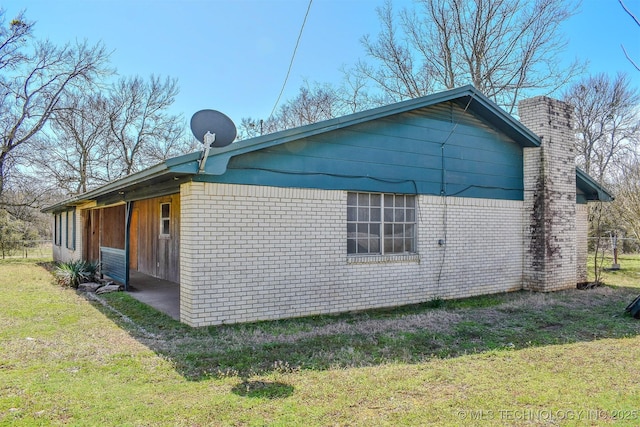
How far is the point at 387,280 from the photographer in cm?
844

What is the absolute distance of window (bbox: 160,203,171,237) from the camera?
12.0 m

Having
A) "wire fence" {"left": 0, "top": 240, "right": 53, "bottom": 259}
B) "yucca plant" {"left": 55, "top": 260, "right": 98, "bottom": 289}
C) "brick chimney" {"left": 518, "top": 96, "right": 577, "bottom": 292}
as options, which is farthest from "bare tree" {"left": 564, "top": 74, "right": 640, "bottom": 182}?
"wire fence" {"left": 0, "top": 240, "right": 53, "bottom": 259}

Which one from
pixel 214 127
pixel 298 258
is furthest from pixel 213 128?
pixel 298 258

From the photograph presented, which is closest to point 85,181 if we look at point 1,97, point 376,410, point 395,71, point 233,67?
point 1,97

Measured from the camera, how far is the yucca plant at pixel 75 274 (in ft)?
36.5

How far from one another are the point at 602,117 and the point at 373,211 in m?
24.4

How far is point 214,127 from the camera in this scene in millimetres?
6336

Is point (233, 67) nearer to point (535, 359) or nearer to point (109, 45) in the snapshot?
point (535, 359)

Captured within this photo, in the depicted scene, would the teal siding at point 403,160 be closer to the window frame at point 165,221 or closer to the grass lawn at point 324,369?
the grass lawn at point 324,369

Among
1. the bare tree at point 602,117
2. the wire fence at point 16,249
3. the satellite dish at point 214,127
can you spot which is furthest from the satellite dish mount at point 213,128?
the bare tree at point 602,117

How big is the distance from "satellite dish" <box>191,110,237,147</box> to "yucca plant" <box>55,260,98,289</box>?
7.19 metres

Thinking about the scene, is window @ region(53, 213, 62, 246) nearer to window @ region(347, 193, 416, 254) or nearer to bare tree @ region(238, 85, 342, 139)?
bare tree @ region(238, 85, 342, 139)

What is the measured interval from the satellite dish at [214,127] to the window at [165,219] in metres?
6.23

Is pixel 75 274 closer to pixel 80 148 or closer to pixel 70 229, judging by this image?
pixel 70 229
